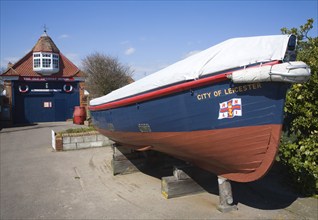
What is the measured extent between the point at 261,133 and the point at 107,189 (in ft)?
11.8

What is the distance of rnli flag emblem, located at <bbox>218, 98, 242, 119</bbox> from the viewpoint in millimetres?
4066

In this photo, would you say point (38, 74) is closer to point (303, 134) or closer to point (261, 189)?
point (261, 189)

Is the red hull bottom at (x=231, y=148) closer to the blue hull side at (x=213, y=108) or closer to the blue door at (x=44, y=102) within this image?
the blue hull side at (x=213, y=108)

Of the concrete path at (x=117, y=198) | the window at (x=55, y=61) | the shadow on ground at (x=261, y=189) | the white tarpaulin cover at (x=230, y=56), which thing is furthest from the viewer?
the window at (x=55, y=61)

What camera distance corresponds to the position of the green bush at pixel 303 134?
5.53 meters

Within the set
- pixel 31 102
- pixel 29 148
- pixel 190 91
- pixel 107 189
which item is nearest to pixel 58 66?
pixel 31 102

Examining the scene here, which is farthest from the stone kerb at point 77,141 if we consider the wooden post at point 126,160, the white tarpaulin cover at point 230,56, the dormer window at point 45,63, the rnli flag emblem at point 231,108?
the dormer window at point 45,63

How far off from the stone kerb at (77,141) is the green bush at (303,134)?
6.98 m

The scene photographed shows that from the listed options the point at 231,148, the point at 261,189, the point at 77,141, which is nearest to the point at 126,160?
the point at 261,189

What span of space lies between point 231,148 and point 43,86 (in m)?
24.3

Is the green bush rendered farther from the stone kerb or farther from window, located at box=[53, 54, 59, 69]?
window, located at box=[53, 54, 59, 69]

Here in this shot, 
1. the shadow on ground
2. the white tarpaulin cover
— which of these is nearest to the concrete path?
the shadow on ground

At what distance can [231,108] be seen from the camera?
4.12m

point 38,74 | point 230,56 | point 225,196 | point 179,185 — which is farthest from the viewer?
point 38,74
